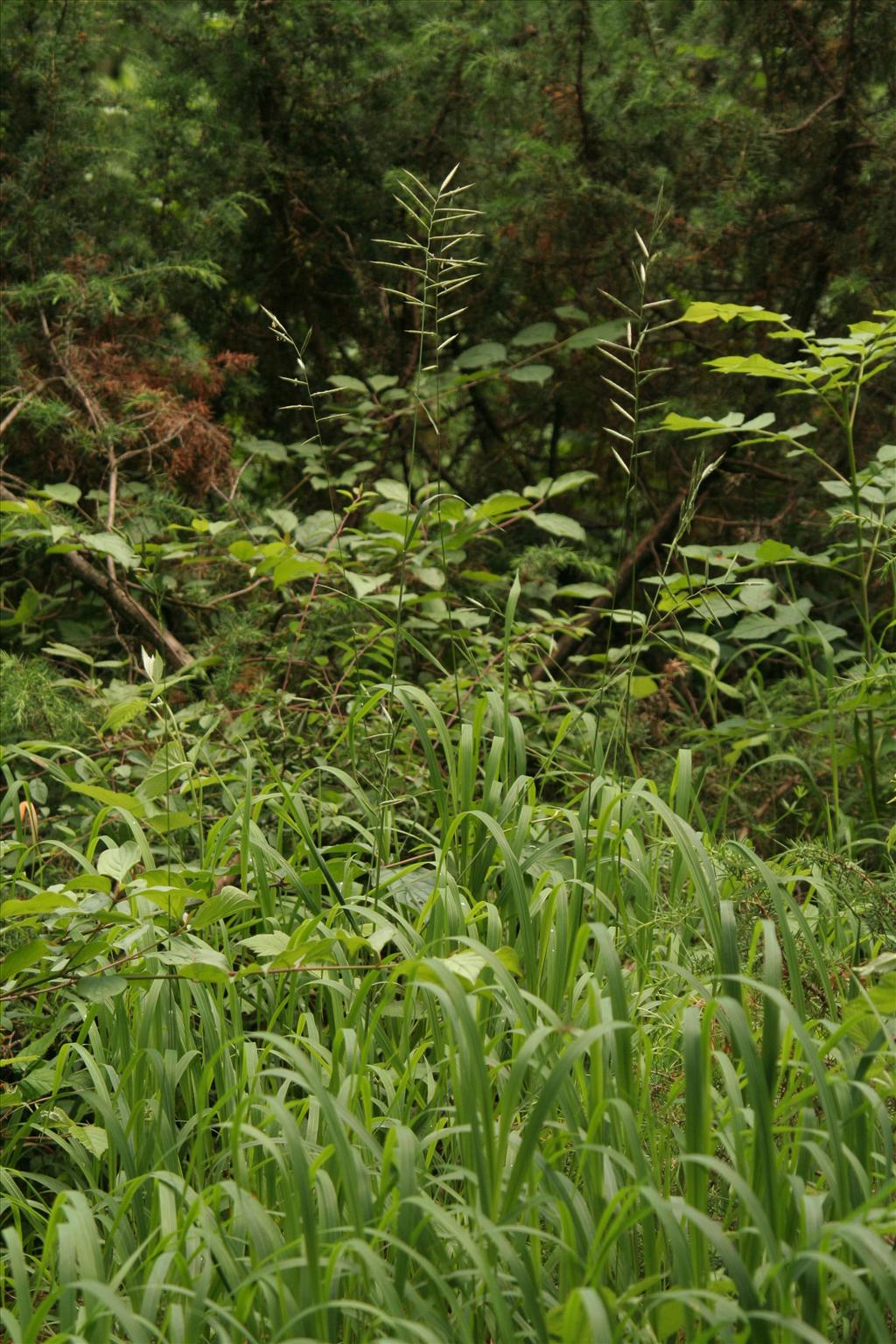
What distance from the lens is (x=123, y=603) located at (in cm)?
320

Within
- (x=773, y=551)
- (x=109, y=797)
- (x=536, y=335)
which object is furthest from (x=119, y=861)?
(x=536, y=335)

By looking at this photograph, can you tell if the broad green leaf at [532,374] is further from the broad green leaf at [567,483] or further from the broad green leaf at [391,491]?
the broad green leaf at [391,491]

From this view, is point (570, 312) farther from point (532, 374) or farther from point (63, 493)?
point (63, 493)

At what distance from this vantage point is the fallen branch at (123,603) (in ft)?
10.4

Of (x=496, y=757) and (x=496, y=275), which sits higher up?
(x=496, y=275)

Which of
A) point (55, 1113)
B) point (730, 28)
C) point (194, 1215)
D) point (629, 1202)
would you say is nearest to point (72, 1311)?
point (194, 1215)

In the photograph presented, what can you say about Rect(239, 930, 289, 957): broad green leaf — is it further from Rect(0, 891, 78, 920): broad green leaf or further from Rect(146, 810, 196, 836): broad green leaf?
Rect(146, 810, 196, 836): broad green leaf

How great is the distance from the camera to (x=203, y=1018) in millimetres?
1933

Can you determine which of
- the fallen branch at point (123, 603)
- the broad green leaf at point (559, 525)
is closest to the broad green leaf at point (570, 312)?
the broad green leaf at point (559, 525)

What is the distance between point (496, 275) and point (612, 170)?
1.52 feet

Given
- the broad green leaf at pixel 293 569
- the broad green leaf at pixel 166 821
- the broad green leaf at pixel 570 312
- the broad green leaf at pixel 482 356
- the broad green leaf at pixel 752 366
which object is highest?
the broad green leaf at pixel 752 366

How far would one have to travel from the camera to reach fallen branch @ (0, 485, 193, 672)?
10.4 feet

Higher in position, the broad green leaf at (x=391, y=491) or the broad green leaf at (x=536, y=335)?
the broad green leaf at (x=536, y=335)

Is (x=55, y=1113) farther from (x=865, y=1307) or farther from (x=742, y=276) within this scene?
(x=742, y=276)
